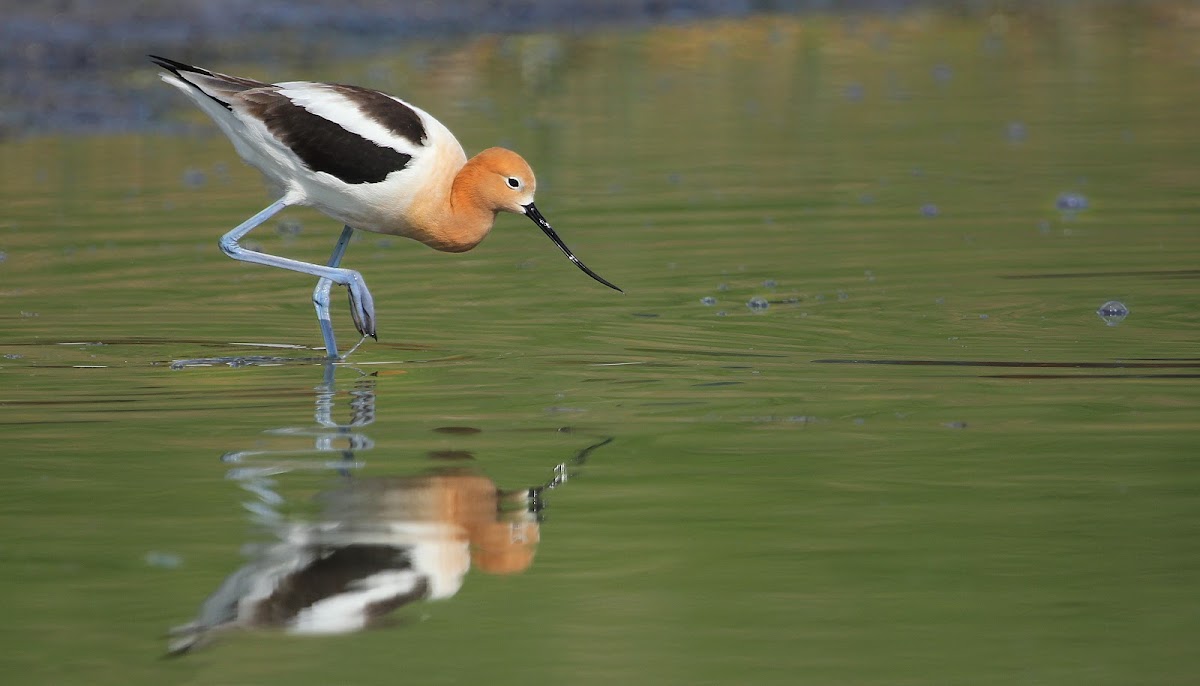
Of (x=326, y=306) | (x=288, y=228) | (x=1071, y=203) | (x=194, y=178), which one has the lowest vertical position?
(x=194, y=178)

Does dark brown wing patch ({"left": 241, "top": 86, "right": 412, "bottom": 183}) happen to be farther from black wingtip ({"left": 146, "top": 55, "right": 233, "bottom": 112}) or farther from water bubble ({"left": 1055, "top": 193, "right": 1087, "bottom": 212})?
water bubble ({"left": 1055, "top": 193, "right": 1087, "bottom": 212})

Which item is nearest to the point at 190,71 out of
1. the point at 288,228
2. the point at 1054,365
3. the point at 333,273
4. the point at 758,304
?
the point at 333,273

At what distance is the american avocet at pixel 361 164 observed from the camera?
291 inches

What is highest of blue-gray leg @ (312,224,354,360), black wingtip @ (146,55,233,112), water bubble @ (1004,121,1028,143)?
black wingtip @ (146,55,233,112)

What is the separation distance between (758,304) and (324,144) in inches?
74.1

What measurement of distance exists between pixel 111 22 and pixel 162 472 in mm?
16064

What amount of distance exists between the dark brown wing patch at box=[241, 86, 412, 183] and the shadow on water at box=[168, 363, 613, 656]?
6.51 feet

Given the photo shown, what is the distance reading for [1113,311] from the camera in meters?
7.63

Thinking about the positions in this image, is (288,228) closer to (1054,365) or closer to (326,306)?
(326,306)

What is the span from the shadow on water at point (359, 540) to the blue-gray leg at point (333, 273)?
1699 mm

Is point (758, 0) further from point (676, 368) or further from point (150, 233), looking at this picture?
point (676, 368)

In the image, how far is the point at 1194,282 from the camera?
8.22 meters

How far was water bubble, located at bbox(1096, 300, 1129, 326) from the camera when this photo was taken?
24.8 ft

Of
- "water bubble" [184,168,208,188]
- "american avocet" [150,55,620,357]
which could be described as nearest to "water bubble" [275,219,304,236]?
"water bubble" [184,168,208,188]
